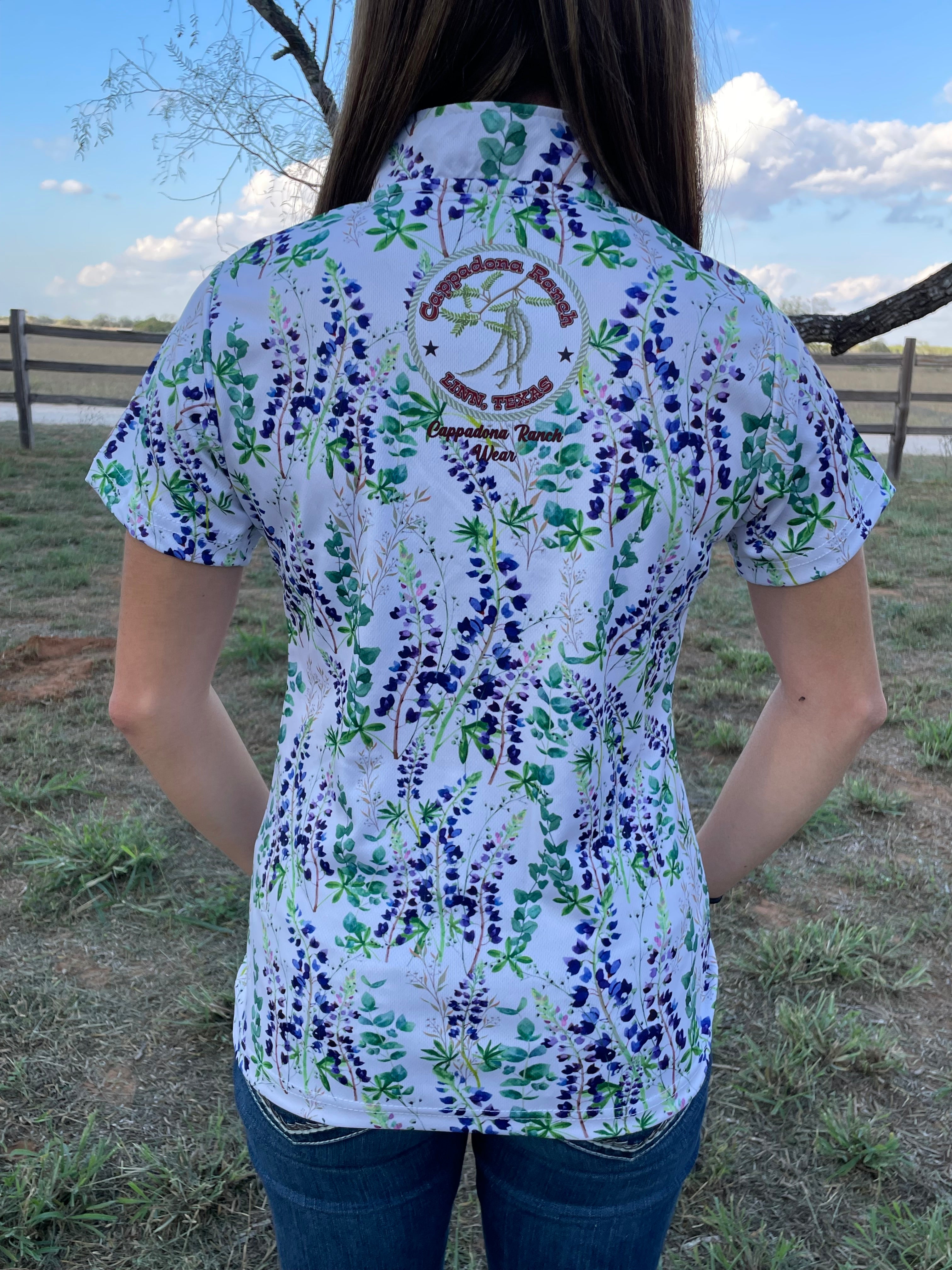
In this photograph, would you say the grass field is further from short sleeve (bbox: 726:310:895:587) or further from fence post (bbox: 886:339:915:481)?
fence post (bbox: 886:339:915:481)

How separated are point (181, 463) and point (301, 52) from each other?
20.8ft

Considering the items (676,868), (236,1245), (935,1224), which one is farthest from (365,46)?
(935,1224)

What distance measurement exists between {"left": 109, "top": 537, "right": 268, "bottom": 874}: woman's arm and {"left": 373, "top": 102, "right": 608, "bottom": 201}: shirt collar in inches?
15.8

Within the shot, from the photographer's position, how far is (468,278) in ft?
2.54

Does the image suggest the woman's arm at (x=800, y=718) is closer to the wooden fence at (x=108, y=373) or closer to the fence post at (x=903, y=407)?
the wooden fence at (x=108, y=373)

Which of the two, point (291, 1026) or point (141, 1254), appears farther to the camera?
point (141, 1254)

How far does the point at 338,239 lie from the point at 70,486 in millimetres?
9918

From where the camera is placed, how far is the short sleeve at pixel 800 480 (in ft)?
2.75

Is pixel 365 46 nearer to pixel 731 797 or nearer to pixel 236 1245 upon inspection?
pixel 731 797

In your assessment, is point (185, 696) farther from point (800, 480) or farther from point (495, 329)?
point (800, 480)

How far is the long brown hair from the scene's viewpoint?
801 millimetres

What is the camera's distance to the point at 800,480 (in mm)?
875

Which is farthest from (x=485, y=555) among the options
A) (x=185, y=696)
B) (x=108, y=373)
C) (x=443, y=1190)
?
(x=108, y=373)

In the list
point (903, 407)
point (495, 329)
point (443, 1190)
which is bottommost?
point (903, 407)
